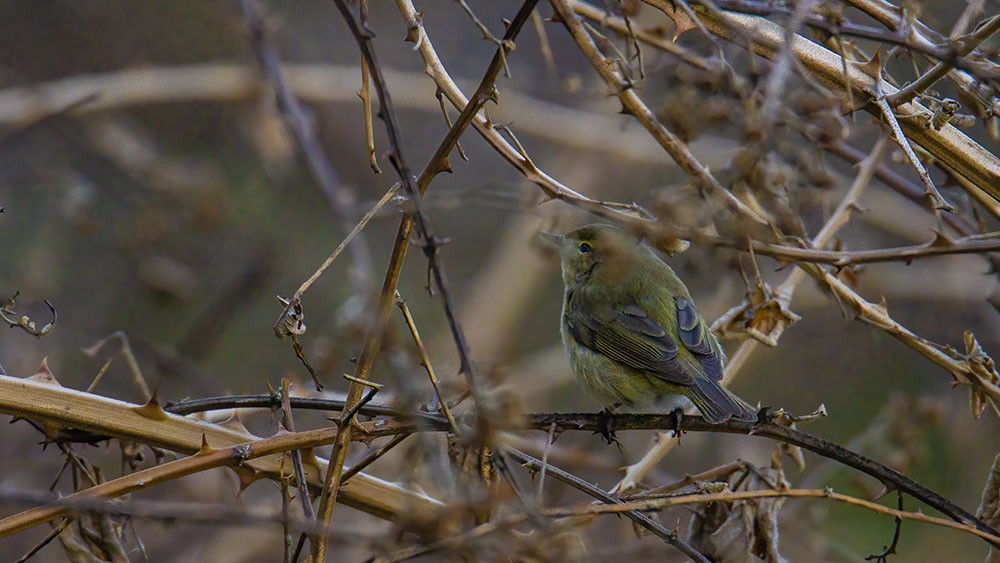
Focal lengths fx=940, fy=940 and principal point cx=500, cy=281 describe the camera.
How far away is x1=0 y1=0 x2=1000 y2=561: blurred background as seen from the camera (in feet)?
14.3

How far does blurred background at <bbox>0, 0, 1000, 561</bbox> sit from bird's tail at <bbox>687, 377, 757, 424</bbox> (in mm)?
386

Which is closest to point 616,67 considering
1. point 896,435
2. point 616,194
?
point 896,435

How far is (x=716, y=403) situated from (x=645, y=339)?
0.73 meters

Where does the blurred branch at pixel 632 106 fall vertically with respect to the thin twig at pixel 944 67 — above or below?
below

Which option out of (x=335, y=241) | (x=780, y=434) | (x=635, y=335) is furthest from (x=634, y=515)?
(x=335, y=241)

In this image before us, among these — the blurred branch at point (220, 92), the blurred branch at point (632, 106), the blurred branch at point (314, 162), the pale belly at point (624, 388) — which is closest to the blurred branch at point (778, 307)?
the blurred branch at point (632, 106)

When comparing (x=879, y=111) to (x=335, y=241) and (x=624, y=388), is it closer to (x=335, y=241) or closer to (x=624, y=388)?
(x=624, y=388)

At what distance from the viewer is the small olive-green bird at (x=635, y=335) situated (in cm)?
380

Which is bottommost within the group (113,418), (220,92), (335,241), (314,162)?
(113,418)

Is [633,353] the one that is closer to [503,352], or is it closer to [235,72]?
[503,352]

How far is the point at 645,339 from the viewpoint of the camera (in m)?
3.95

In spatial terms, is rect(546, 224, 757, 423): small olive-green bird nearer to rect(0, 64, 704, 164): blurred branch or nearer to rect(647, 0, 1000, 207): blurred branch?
rect(647, 0, 1000, 207): blurred branch

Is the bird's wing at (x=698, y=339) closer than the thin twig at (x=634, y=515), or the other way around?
the thin twig at (x=634, y=515)

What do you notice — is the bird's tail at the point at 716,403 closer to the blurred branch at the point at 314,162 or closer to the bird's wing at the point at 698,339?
the bird's wing at the point at 698,339
